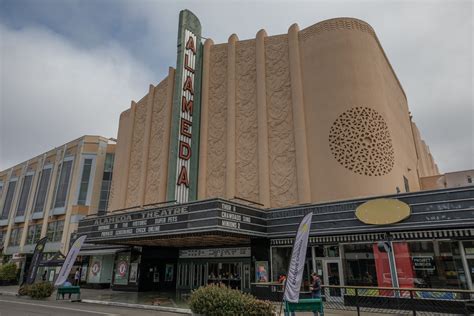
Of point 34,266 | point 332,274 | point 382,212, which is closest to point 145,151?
point 34,266

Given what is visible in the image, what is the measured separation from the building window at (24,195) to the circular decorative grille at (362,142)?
47.4m

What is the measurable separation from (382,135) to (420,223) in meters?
8.53

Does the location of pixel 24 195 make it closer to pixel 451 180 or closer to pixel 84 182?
pixel 84 182

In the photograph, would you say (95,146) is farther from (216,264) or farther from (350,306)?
(350,306)

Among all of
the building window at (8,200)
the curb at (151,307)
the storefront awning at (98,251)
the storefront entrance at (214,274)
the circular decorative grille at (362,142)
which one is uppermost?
the building window at (8,200)

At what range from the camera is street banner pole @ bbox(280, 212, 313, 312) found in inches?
400

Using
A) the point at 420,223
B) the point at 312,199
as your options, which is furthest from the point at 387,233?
the point at 312,199

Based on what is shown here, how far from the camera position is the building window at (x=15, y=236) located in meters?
47.8

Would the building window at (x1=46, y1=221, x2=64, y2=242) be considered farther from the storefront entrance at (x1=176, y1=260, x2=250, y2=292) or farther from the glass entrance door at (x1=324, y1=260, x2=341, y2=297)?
the glass entrance door at (x1=324, y1=260, x2=341, y2=297)

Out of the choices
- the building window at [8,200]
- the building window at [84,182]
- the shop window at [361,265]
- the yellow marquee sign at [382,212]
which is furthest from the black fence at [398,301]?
the building window at [8,200]

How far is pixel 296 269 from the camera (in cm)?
1045

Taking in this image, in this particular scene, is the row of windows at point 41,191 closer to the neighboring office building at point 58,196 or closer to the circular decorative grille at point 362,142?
the neighboring office building at point 58,196

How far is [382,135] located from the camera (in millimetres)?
22516

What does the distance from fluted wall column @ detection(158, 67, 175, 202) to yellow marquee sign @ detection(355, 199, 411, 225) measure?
16566mm
